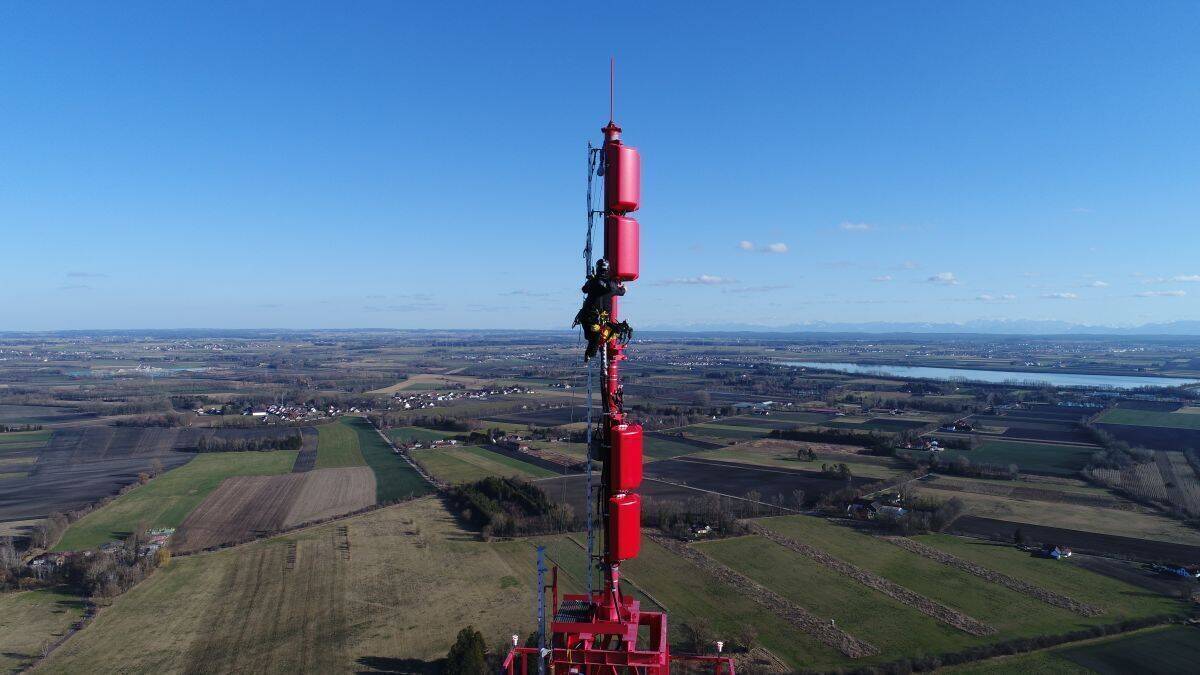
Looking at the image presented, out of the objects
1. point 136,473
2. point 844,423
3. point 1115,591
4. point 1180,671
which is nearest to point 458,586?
point 1180,671

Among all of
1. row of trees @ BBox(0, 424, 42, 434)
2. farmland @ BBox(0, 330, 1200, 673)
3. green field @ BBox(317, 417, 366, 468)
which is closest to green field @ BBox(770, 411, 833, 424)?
farmland @ BBox(0, 330, 1200, 673)

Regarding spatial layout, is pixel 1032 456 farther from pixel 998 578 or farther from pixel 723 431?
pixel 998 578

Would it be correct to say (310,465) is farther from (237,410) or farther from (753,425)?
(753,425)

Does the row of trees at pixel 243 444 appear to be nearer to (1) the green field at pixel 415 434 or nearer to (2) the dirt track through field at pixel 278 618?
(1) the green field at pixel 415 434

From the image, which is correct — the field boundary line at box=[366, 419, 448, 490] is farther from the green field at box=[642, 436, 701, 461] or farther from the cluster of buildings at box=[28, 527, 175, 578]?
the green field at box=[642, 436, 701, 461]

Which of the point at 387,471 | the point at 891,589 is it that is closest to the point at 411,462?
the point at 387,471

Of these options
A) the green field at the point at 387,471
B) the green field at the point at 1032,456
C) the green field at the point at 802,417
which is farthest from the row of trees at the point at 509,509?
the green field at the point at 802,417
